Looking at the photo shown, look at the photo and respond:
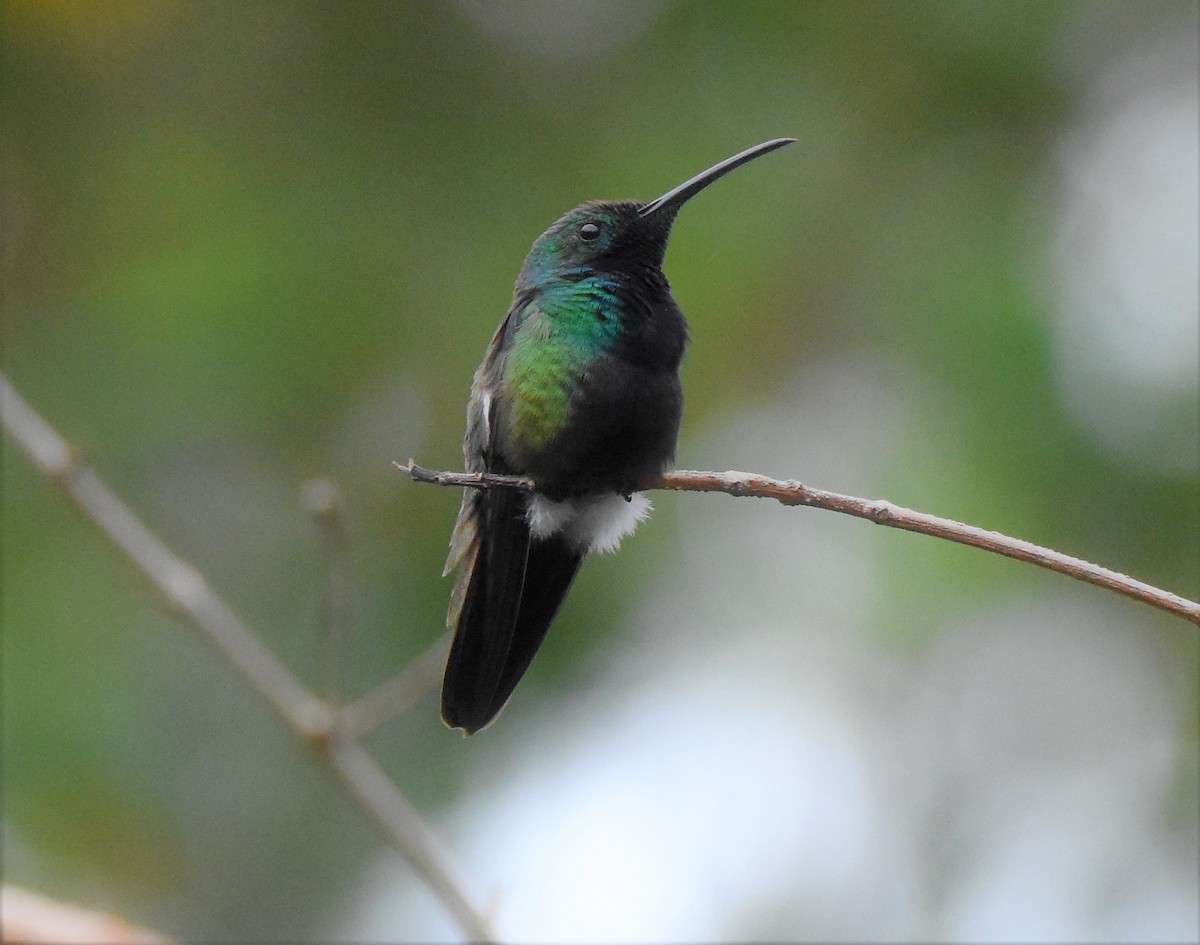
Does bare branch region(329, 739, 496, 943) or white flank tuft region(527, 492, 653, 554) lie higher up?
white flank tuft region(527, 492, 653, 554)

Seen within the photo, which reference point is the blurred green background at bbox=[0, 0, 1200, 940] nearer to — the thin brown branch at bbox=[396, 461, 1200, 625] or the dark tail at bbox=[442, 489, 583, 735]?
the dark tail at bbox=[442, 489, 583, 735]

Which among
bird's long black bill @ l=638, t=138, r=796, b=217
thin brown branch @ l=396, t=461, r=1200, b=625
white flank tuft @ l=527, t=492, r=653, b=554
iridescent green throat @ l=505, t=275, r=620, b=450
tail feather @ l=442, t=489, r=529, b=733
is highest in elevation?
bird's long black bill @ l=638, t=138, r=796, b=217

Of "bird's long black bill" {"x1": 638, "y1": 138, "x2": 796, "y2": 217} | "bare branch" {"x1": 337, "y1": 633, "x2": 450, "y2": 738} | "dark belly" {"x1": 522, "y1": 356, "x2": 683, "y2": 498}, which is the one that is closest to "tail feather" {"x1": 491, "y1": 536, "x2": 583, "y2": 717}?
"dark belly" {"x1": 522, "y1": 356, "x2": 683, "y2": 498}

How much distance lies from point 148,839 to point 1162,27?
5.40 meters

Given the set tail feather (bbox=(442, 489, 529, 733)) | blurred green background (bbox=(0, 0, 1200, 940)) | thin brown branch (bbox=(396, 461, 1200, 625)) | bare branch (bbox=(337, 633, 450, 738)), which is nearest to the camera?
thin brown branch (bbox=(396, 461, 1200, 625))

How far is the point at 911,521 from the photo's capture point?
5.89 ft

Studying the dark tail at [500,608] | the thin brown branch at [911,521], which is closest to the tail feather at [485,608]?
the dark tail at [500,608]

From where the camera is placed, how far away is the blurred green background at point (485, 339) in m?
4.84

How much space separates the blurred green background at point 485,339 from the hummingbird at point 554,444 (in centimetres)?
200

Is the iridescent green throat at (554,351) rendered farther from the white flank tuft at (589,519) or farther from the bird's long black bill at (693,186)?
the bird's long black bill at (693,186)

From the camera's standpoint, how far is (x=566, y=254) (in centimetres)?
284

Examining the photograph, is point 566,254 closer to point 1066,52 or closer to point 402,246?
point 402,246

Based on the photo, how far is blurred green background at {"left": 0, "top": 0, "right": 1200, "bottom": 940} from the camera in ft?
15.9

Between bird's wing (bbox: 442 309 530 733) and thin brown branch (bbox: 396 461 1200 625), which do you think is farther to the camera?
bird's wing (bbox: 442 309 530 733)
